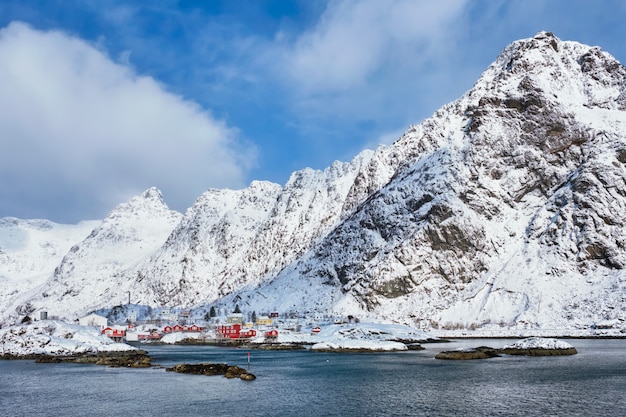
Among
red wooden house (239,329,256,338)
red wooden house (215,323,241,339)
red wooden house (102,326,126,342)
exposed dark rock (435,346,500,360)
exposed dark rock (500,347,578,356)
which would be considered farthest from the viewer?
red wooden house (215,323,241,339)

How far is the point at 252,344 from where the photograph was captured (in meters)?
156

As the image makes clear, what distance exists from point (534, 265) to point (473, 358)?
9870cm

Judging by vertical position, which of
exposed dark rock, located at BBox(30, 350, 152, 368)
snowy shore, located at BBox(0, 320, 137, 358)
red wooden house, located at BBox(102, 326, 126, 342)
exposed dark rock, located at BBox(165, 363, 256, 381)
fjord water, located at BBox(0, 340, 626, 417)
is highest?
red wooden house, located at BBox(102, 326, 126, 342)

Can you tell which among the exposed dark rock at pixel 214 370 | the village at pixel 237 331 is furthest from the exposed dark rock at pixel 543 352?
the village at pixel 237 331

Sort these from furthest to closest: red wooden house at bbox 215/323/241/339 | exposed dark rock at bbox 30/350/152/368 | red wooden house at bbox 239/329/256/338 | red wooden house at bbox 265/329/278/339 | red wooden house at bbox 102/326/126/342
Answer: red wooden house at bbox 215/323/241/339
red wooden house at bbox 239/329/256/338
red wooden house at bbox 102/326/126/342
red wooden house at bbox 265/329/278/339
exposed dark rock at bbox 30/350/152/368

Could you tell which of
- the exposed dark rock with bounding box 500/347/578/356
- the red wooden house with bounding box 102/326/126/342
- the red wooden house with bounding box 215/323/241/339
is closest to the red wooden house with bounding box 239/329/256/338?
the red wooden house with bounding box 215/323/241/339

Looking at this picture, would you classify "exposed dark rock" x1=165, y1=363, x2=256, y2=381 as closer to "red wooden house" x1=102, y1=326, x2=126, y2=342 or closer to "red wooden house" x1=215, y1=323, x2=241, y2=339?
"red wooden house" x1=215, y1=323, x2=241, y2=339

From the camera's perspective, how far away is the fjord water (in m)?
48.5

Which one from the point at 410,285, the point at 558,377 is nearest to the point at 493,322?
the point at 410,285

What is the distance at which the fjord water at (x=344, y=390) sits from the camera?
159 feet

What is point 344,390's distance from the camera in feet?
199

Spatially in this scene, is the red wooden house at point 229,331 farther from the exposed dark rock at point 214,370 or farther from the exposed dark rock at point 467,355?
the exposed dark rock at point 214,370

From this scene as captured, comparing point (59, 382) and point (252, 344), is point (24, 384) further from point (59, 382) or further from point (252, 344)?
point (252, 344)

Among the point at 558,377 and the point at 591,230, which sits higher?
the point at 591,230
